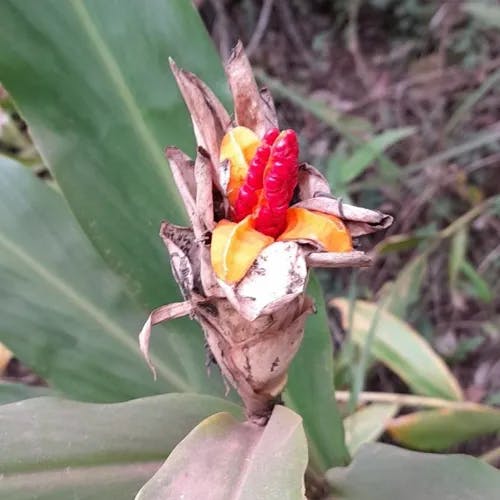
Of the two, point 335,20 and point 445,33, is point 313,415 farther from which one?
point 335,20

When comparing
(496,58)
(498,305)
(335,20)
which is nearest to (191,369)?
(498,305)

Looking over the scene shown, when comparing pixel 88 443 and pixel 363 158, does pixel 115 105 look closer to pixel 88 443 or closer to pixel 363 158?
pixel 88 443

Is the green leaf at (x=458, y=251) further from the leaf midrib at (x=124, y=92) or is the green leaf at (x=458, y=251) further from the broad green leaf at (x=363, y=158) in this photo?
the leaf midrib at (x=124, y=92)

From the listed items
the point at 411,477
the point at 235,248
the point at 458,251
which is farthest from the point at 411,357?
the point at 235,248

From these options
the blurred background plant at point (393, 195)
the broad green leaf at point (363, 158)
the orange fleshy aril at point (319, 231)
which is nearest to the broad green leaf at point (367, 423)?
the blurred background plant at point (393, 195)

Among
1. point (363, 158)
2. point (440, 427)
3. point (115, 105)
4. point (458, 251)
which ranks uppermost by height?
point (115, 105)
